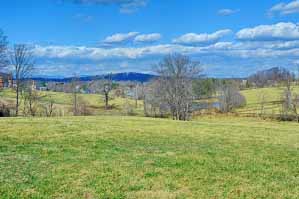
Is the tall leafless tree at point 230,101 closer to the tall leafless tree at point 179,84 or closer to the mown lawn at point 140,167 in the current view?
the tall leafless tree at point 179,84

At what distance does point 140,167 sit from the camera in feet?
46.8

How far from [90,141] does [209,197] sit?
9.89 m

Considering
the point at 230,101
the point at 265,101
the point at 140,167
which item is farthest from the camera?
the point at 265,101

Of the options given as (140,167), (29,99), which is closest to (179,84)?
(29,99)

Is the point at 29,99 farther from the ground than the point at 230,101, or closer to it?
farther from the ground

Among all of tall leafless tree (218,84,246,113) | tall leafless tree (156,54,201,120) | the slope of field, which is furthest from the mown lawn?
the slope of field

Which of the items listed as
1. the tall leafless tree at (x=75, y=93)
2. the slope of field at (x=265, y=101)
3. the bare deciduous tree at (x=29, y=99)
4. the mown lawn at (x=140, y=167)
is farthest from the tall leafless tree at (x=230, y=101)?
the mown lawn at (x=140, y=167)

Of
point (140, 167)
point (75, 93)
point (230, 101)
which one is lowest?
point (140, 167)

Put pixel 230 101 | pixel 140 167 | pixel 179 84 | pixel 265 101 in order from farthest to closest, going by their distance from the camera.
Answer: pixel 265 101
pixel 230 101
pixel 179 84
pixel 140 167

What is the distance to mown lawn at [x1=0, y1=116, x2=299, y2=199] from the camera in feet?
37.4

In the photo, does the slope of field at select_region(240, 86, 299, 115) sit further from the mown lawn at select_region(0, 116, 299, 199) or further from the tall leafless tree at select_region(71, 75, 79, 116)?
the mown lawn at select_region(0, 116, 299, 199)

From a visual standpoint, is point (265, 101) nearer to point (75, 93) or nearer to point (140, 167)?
point (75, 93)

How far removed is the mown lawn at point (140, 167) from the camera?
37.4 feet

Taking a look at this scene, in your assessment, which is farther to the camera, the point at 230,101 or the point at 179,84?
the point at 230,101
